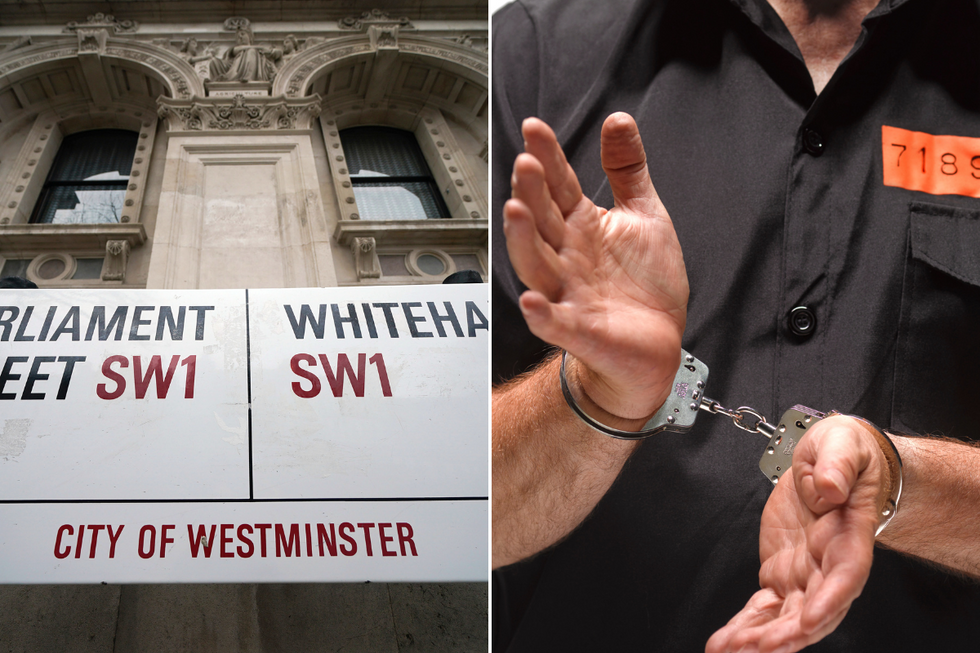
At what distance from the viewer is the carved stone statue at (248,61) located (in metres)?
6.52

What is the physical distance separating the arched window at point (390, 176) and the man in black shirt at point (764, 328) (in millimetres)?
4991

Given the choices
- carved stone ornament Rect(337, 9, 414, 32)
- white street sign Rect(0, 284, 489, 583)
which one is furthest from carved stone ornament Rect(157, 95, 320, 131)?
white street sign Rect(0, 284, 489, 583)

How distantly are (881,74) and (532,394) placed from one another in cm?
111

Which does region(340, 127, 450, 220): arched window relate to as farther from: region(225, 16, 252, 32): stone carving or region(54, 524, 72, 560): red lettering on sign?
region(54, 524, 72, 560): red lettering on sign

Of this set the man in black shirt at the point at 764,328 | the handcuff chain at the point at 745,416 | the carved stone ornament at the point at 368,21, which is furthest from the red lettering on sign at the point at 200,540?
the carved stone ornament at the point at 368,21

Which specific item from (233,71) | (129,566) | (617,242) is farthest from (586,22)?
(233,71)

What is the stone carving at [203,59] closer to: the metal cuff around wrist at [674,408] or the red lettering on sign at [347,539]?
the red lettering on sign at [347,539]

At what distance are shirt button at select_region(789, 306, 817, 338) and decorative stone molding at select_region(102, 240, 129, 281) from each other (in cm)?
553

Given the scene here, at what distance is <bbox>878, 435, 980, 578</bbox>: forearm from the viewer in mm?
1344

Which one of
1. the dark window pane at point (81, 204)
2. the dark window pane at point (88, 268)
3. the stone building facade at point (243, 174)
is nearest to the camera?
the stone building facade at point (243, 174)

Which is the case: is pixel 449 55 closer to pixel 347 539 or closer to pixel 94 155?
pixel 94 155

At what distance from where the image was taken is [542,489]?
1.54 m

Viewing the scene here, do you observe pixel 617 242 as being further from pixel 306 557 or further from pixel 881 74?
pixel 306 557

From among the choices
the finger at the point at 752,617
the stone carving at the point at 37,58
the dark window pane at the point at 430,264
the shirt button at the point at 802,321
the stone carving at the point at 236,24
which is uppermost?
the stone carving at the point at 37,58
